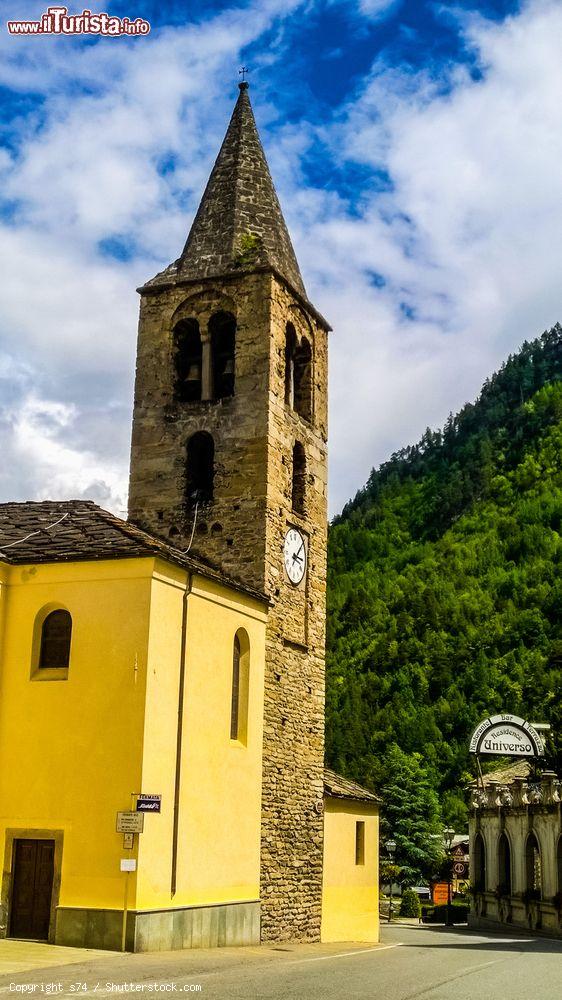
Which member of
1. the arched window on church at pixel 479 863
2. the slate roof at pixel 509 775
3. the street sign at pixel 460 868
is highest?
the slate roof at pixel 509 775

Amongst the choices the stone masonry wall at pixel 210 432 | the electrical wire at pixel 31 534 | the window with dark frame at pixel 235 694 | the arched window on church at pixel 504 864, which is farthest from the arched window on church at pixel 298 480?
the arched window on church at pixel 504 864

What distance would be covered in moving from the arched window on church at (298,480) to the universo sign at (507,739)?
16720 millimetres

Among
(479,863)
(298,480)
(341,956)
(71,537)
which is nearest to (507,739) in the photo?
(298,480)

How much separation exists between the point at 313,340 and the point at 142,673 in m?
13.6

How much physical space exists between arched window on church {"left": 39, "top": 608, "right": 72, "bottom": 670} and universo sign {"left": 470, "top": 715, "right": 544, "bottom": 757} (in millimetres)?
23862

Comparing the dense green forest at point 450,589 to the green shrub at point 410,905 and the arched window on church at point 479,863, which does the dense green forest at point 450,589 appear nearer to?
the green shrub at point 410,905

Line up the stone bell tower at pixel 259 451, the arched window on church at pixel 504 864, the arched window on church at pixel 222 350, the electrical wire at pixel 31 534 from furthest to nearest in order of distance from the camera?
the arched window on church at pixel 504 864
the arched window on church at pixel 222 350
the stone bell tower at pixel 259 451
the electrical wire at pixel 31 534

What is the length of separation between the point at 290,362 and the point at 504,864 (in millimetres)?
31773

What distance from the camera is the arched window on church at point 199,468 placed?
1025 inches

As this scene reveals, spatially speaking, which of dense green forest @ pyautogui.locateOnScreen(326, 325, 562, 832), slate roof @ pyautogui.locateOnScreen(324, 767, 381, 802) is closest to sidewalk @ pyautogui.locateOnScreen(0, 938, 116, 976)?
slate roof @ pyautogui.locateOnScreen(324, 767, 381, 802)

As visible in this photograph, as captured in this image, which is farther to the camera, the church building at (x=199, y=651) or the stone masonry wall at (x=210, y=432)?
the stone masonry wall at (x=210, y=432)

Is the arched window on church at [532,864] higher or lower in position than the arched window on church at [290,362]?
lower

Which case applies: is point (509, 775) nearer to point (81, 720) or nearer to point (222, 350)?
point (222, 350)

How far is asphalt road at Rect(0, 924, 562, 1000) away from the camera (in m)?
12.2
